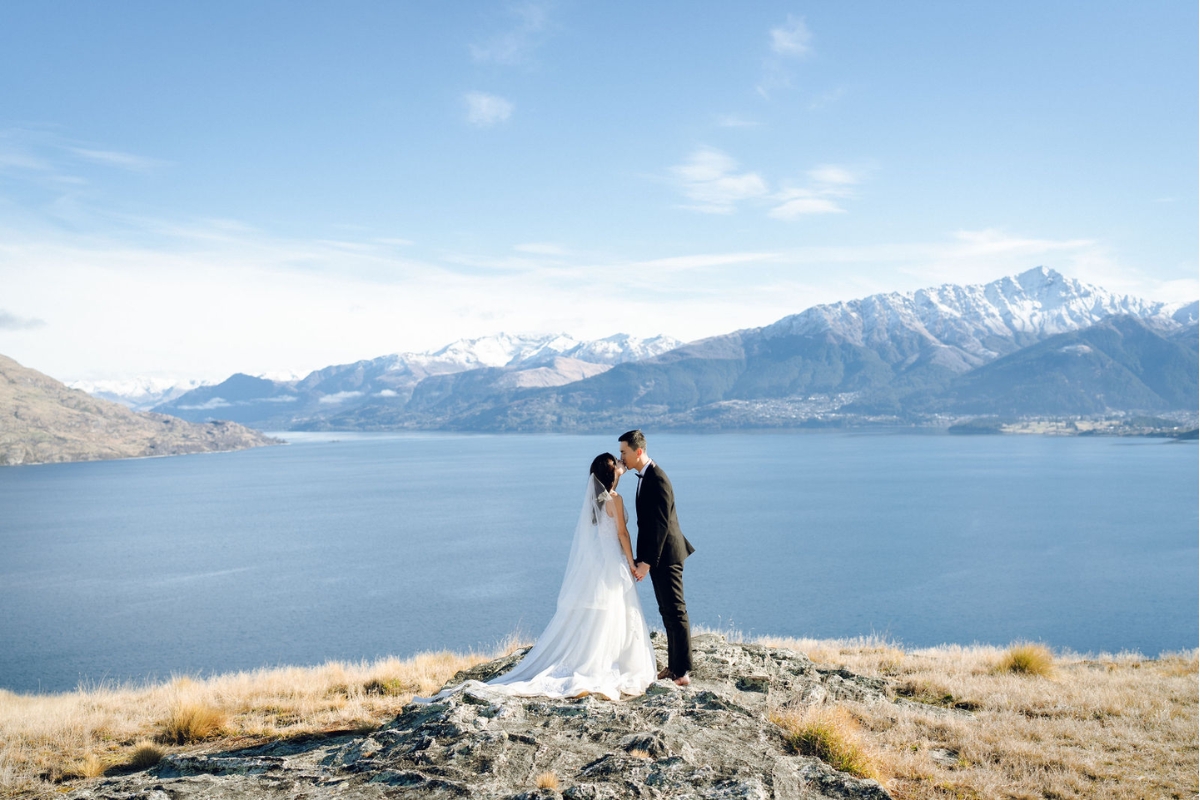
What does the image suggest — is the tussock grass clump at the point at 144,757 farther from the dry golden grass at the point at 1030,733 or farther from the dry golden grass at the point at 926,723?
the dry golden grass at the point at 1030,733

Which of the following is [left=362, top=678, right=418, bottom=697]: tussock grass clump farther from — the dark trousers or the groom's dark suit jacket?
the groom's dark suit jacket

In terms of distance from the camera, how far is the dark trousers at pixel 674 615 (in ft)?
28.5

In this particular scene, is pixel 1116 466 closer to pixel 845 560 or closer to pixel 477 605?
pixel 845 560

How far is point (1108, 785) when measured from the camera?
7148 millimetres

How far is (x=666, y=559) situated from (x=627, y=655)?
1.26m

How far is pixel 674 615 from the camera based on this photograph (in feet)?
28.5

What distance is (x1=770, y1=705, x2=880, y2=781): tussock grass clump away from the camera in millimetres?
6832

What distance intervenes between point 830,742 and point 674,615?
2.23 metres

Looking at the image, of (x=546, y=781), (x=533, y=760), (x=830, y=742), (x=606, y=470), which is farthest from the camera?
(x=606, y=470)

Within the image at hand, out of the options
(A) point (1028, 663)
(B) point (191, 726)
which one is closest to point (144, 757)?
(B) point (191, 726)

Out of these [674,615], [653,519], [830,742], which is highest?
[653,519]

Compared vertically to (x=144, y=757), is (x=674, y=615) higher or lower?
higher

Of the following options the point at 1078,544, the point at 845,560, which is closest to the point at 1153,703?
the point at 845,560

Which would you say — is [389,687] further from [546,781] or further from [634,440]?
[546,781]
